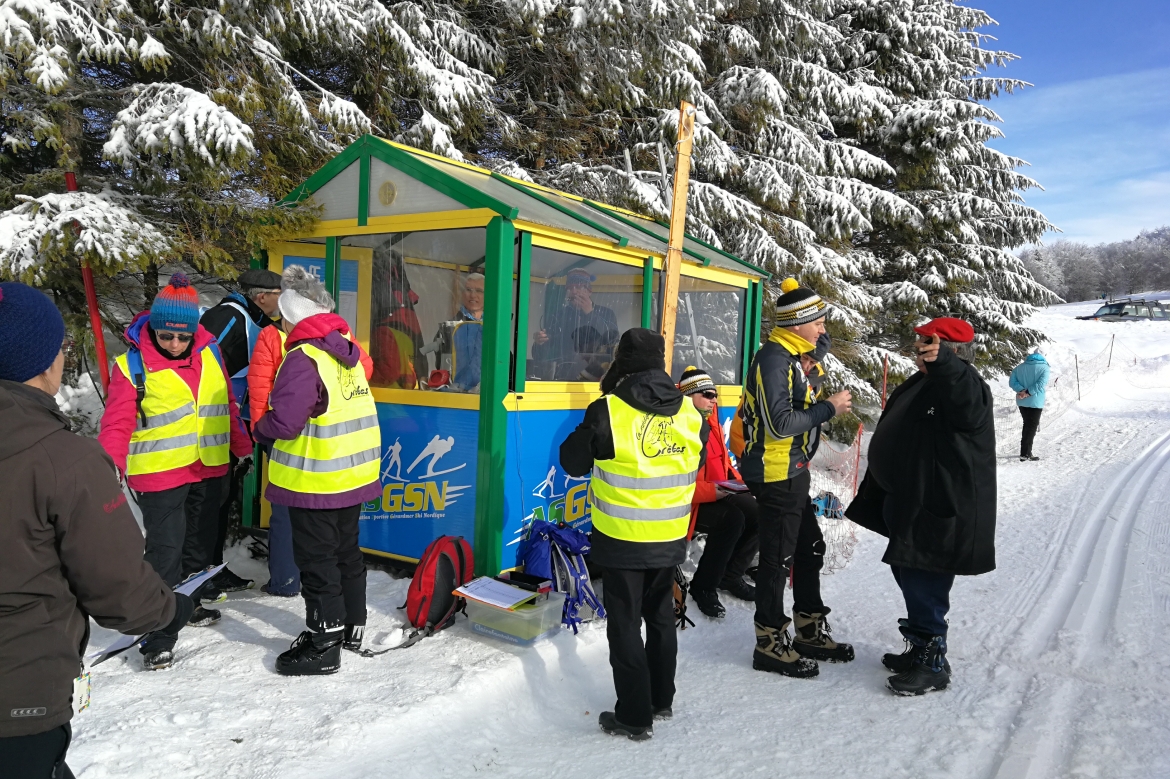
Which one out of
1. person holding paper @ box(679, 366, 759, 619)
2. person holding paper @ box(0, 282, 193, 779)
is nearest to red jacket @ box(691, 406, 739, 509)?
person holding paper @ box(679, 366, 759, 619)

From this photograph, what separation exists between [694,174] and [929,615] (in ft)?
28.5

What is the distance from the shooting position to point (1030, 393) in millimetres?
11062

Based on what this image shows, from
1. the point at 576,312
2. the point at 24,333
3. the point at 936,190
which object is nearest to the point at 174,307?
the point at 24,333

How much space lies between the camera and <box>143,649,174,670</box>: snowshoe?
11.6 ft

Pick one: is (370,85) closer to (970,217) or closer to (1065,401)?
(970,217)

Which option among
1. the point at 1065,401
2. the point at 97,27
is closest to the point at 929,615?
the point at 97,27

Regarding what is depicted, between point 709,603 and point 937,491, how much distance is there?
67.4 inches

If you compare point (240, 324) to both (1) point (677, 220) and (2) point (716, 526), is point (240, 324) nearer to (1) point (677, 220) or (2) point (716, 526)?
(1) point (677, 220)

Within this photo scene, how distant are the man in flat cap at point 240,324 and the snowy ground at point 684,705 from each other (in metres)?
1.19

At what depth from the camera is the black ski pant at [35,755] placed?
1.58 m

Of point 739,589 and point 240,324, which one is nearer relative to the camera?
point 240,324

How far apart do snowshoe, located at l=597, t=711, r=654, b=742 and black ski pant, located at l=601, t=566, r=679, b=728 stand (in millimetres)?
22

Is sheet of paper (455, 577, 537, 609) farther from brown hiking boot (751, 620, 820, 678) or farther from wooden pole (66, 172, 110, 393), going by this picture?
wooden pole (66, 172, 110, 393)

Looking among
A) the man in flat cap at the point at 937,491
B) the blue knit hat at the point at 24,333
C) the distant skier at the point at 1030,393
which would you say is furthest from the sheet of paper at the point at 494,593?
the distant skier at the point at 1030,393
